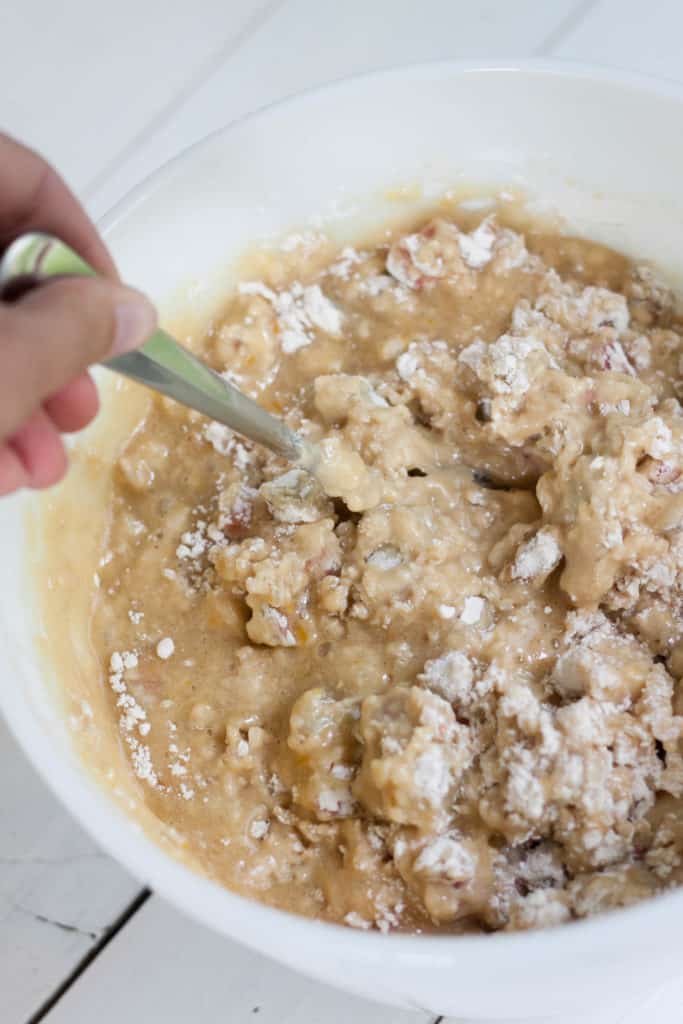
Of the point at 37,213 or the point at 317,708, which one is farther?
the point at 317,708

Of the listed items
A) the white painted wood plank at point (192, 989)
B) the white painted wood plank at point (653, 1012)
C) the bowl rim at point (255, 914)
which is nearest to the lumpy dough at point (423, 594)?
the bowl rim at point (255, 914)

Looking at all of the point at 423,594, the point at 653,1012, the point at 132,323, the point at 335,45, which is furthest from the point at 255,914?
the point at 335,45

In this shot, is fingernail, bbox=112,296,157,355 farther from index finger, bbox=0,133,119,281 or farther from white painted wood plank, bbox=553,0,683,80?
white painted wood plank, bbox=553,0,683,80

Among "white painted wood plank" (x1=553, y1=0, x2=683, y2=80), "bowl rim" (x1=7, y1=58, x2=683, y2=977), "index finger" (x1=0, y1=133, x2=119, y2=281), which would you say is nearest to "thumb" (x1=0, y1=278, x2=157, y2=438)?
"index finger" (x1=0, y1=133, x2=119, y2=281)

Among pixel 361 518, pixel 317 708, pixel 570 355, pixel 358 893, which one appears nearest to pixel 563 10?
pixel 570 355

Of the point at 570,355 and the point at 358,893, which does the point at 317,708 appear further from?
the point at 570,355

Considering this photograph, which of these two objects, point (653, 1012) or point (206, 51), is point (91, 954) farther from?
point (206, 51)

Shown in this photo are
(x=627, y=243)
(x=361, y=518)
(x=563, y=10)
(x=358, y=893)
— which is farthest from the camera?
(x=563, y=10)
